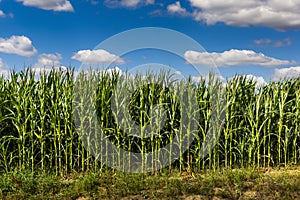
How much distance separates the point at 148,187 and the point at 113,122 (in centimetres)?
231

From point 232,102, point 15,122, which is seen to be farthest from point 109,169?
point 232,102

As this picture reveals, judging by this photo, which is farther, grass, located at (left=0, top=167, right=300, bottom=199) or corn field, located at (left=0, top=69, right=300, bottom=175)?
corn field, located at (left=0, top=69, right=300, bottom=175)

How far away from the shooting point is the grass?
6.99 m

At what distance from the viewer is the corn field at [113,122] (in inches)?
362

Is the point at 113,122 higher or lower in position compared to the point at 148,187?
higher

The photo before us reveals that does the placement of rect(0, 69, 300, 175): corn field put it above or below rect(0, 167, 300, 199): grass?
above

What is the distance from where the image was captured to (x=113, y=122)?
9320mm

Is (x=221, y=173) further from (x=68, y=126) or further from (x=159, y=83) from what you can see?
(x=68, y=126)

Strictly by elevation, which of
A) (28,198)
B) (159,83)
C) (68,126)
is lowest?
(28,198)

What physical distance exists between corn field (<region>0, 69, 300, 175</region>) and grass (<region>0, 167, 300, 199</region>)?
898 mm

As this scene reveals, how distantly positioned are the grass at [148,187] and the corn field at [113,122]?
90 centimetres

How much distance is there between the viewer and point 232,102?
9422 millimetres

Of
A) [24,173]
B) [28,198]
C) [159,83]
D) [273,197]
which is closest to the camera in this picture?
[273,197]

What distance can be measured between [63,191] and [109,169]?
5.79ft
